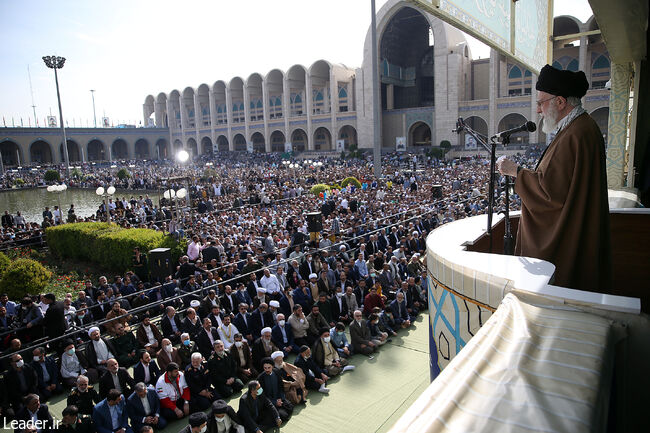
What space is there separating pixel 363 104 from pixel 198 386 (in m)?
36.5

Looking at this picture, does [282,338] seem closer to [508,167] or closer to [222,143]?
[508,167]

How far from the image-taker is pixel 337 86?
4222cm

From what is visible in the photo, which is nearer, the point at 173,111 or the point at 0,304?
the point at 0,304

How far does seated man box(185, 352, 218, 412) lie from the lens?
17.2 ft

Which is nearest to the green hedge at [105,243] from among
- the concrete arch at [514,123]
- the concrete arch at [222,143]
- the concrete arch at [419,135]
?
the concrete arch at [514,123]

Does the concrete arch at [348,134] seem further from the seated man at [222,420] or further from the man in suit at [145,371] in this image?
the seated man at [222,420]

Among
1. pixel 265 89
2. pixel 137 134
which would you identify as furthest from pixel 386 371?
pixel 137 134

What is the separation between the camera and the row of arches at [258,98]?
4303 cm

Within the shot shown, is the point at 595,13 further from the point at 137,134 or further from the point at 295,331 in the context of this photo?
the point at 137,134

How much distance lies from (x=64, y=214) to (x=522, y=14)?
21.6 metres

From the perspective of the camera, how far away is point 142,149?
5828cm

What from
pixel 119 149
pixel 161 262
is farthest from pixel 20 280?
pixel 119 149

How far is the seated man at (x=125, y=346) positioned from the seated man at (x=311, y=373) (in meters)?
2.55

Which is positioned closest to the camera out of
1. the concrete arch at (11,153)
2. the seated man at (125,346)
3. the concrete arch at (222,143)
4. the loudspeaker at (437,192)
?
the seated man at (125,346)
